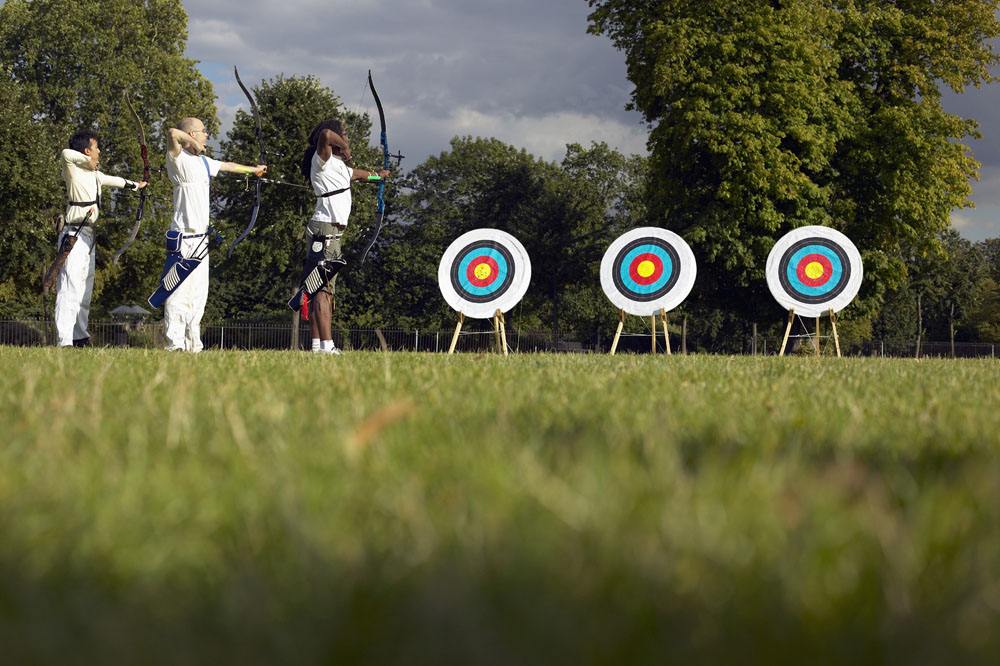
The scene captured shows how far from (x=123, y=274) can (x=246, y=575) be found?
45284 mm

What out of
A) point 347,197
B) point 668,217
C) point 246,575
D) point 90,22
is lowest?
point 246,575

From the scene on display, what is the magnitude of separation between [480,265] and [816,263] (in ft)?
24.9

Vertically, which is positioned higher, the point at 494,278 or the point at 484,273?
the point at 484,273

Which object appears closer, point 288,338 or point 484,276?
point 484,276

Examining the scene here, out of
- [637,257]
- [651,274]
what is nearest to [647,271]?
[651,274]

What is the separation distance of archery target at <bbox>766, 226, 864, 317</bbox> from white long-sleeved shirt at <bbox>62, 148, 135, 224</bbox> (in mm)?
13874

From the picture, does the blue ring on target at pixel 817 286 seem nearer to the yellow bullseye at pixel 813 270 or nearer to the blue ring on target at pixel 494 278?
the yellow bullseye at pixel 813 270

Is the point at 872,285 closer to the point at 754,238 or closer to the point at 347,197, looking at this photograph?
the point at 754,238

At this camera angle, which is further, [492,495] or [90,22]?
[90,22]

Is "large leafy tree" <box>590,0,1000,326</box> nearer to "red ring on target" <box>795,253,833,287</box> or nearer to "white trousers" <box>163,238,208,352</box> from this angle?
"red ring on target" <box>795,253,833,287</box>

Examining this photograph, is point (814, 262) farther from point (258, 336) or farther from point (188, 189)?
point (258, 336)

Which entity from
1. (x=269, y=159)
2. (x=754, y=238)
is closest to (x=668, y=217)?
(x=754, y=238)

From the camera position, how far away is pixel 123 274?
43562mm

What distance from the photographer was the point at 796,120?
29719 mm
